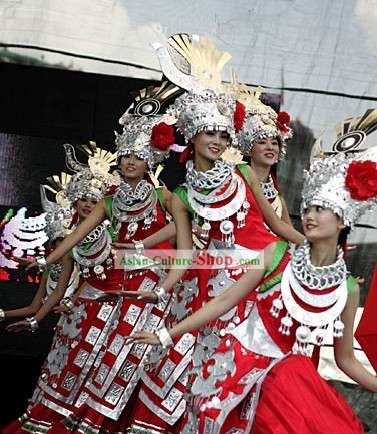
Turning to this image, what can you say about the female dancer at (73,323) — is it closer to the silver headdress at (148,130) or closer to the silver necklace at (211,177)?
the silver headdress at (148,130)

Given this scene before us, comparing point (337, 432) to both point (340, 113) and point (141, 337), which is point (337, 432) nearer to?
point (141, 337)

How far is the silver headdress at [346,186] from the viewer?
3.63m

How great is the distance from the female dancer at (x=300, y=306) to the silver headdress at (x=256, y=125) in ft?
5.41

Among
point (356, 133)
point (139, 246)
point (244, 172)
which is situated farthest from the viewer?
point (139, 246)

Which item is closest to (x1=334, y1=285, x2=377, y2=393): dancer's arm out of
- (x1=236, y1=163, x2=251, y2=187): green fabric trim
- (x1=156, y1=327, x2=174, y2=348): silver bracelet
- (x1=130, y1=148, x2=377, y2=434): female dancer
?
(x1=130, y1=148, x2=377, y2=434): female dancer

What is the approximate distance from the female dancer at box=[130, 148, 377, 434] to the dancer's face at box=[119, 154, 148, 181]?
1.80 m

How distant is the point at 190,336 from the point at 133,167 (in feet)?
2.97

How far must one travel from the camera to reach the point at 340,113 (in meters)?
6.34

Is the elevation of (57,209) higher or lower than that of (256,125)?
lower

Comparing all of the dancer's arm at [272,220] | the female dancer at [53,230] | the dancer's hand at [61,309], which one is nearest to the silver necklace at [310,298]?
the dancer's arm at [272,220]

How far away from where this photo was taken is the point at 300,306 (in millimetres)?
3678

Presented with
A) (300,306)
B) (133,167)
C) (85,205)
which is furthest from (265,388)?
(85,205)

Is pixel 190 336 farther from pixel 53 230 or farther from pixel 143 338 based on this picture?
pixel 53 230

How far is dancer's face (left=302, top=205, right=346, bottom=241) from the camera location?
3648mm
